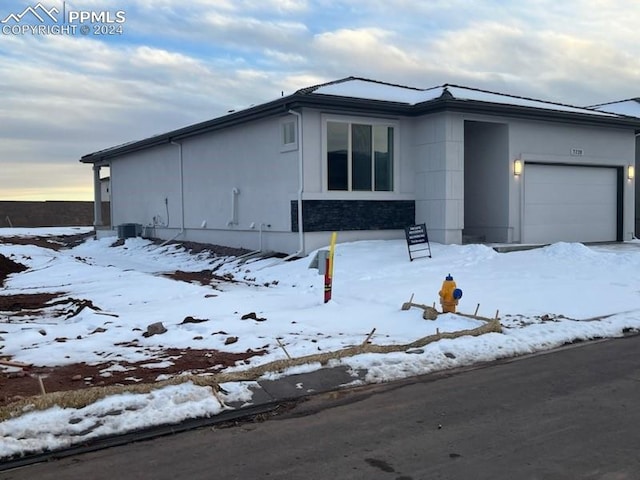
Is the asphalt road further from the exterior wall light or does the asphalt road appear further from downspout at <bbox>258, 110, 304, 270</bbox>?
the exterior wall light

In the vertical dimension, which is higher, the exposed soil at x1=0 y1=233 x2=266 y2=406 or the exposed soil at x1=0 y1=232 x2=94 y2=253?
the exposed soil at x1=0 y1=232 x2=94 y2=253

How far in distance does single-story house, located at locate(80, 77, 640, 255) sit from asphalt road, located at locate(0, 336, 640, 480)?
35.2 feet

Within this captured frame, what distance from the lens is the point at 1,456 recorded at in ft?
15.2

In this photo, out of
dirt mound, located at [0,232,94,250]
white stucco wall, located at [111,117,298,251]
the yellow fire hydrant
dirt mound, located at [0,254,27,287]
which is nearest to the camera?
the yellow fire hydrant

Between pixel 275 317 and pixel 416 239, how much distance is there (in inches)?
Answer: 246

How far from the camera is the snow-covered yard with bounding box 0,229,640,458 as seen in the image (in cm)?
589

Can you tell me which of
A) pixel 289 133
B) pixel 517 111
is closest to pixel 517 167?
pixel 517 111

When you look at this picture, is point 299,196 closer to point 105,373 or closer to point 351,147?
point 351,147

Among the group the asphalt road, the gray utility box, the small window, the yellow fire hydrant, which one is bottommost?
the asphalt road

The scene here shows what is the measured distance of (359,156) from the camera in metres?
17.4

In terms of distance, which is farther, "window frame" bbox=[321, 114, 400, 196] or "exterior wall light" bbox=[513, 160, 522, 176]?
"exterior wall light" bbox=[513, 160, 522, 176]

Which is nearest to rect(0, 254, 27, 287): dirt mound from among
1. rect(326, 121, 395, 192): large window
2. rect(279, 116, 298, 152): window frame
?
rect(279, 116, 298, 152): window frame

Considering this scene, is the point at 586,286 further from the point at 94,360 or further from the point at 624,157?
the point at 624,157

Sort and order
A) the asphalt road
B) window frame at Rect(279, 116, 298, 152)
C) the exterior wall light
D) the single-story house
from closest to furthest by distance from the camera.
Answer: the asphalt road < window frame at Rect(279, 116, 298, 152) < the single-story house < the exterior wall light
